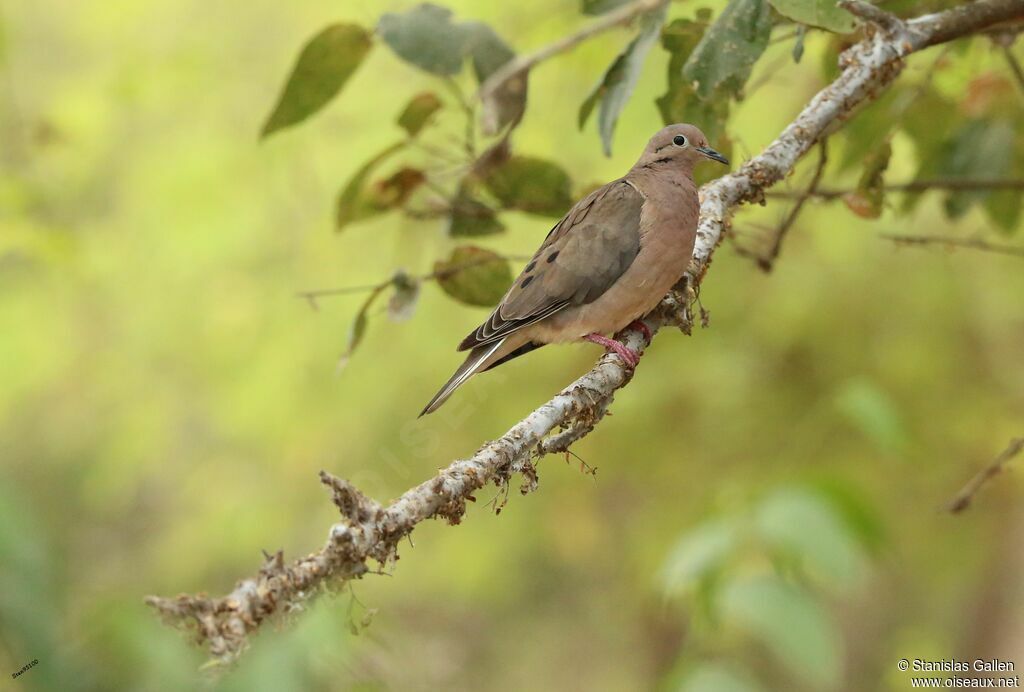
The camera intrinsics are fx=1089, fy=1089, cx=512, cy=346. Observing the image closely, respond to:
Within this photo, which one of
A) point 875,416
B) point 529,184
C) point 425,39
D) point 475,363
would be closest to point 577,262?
point 529,184

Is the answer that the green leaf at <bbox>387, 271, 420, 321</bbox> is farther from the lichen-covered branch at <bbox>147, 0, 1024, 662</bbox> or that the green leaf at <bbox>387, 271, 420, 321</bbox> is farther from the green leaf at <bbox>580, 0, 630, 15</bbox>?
the green leaf at <bbox>580, 0, 630, 15</bbox>

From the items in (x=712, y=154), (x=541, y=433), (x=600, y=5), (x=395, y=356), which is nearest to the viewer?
(x=541, y=433)

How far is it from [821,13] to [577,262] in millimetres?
1125

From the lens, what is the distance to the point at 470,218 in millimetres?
3336

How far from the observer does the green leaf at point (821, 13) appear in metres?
2.30

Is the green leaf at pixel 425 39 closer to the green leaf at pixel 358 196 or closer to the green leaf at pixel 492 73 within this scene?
the green leaf at pixel 492 73

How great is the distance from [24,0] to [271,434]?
3.88 m

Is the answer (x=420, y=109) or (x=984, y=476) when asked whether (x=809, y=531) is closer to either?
(x=984, y=476)

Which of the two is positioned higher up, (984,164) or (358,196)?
(358,196)

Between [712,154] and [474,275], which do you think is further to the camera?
[712,154]

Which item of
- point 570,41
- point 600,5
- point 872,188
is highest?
point 600,5

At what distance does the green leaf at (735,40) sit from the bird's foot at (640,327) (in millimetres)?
724

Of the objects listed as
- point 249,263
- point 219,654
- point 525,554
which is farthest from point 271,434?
point 219,654

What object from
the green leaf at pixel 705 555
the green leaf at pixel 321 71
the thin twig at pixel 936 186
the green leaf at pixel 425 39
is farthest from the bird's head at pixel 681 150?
the green leaf at pixel 705 555
